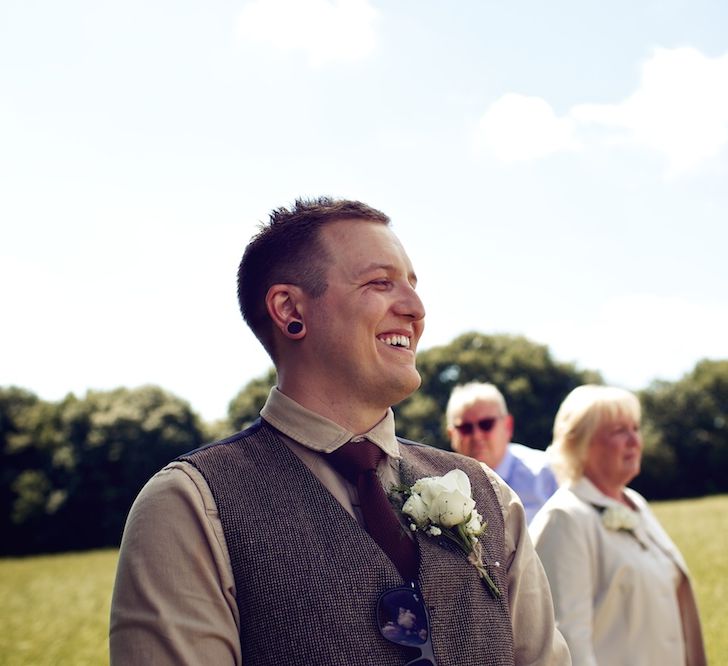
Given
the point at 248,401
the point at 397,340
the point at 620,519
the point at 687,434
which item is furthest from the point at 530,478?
the point at 687,434

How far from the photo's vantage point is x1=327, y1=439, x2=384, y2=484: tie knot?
2.56 m

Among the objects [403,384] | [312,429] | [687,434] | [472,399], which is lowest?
[687,434]

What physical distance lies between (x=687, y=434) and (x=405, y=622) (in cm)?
6304

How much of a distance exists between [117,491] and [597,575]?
5336cm

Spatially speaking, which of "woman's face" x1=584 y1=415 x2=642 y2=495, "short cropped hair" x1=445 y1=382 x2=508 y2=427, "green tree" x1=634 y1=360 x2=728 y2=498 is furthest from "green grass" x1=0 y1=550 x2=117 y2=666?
"green tree" x1=634 y1=360 x2=728 y2=498

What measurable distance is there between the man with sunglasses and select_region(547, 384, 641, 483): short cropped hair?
127 centimetres

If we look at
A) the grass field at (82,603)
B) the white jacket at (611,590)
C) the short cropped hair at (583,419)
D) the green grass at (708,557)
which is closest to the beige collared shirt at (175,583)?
the white jacket at (611,590)

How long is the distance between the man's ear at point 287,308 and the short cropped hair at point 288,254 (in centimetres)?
3

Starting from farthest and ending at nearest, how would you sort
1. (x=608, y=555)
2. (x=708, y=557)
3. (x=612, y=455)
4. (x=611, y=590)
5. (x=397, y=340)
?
1. (x=708, y=557)
2. (x=612, y=455)
3. (x=608, y=555)
4. (x=611, y=590)
5. (x=397, y=340)

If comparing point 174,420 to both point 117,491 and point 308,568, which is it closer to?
point 117,491

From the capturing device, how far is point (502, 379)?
57.5m

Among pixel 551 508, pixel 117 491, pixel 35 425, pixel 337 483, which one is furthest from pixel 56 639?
pixel 35 425

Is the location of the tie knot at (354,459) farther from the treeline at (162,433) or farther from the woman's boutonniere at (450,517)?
the treeline at (162,433)

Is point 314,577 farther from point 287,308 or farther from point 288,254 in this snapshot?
point 288,254
